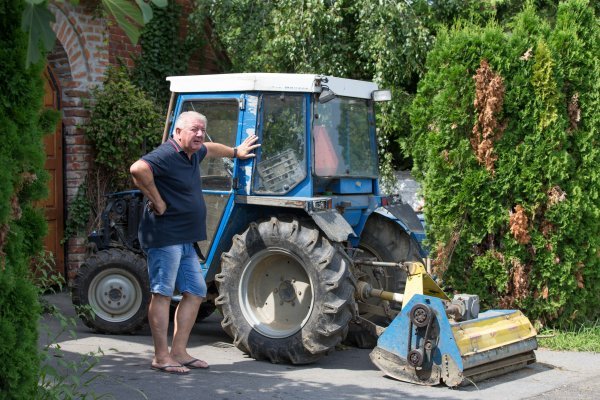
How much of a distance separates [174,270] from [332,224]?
126cm

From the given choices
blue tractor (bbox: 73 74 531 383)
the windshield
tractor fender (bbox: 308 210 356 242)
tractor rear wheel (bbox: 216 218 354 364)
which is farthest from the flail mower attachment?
the windshield

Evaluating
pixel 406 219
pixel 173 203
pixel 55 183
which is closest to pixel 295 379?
pixel 173 203

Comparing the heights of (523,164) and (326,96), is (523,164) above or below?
below

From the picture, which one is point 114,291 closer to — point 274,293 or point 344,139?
point 274,293

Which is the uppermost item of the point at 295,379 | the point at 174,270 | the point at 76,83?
the point at 76,83

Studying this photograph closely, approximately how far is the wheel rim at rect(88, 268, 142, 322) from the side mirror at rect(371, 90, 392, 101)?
267 cm

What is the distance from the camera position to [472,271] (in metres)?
8.25

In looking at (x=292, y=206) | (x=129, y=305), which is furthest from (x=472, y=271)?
(x=129, y=305)

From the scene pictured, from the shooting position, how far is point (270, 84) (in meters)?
7.32

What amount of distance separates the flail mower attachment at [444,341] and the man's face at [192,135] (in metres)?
1.86

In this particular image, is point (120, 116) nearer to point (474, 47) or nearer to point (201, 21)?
point (201, 21)

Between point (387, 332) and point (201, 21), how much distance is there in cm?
645

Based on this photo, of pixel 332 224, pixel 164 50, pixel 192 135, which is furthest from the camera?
pixel 164 50

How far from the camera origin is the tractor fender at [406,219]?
25.8 ft
